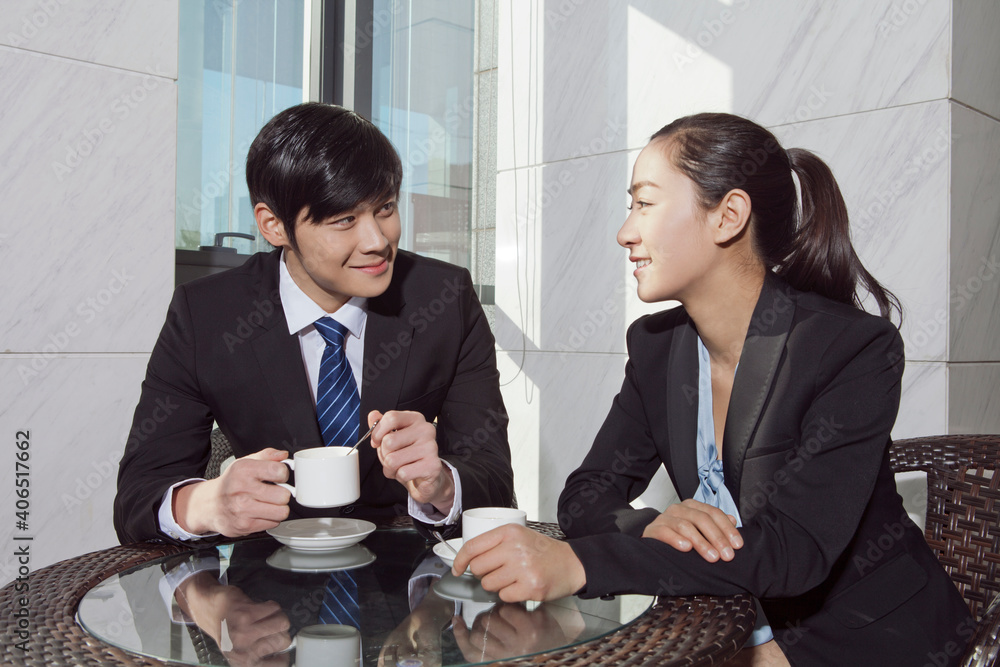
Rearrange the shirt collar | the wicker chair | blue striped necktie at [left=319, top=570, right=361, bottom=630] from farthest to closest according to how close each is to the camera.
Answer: the shirt collar
the wicker chair
blue striped necktie at [left=319, top=570, right=361, bottom=630]

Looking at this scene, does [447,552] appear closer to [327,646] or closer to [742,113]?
[327,646]

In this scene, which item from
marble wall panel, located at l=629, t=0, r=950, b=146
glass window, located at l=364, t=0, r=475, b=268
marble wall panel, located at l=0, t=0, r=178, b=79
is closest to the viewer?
marble wall panel, located at l=0, t=0, r=178, b=79

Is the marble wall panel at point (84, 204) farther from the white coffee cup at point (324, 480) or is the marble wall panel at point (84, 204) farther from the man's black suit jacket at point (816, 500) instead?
the man's black suit jacket at point (816, 500)

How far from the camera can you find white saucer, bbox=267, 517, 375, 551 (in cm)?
125

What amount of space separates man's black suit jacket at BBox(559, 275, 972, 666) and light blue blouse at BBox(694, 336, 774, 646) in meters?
0.02

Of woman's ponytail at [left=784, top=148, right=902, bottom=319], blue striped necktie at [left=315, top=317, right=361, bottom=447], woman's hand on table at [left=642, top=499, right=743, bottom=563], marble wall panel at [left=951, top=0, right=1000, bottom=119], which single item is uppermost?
marble wall panel at [left=951, top=0, right=1000, bottom=119]

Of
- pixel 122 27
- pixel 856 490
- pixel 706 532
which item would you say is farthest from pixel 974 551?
pixel 122 27

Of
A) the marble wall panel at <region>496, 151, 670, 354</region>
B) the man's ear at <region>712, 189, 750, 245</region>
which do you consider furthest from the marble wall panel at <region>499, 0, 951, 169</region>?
the man's ear at <region>712, 189, 750, 245</region>

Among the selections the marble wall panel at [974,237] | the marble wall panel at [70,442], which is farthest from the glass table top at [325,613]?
the marble wall panel at [974,237]

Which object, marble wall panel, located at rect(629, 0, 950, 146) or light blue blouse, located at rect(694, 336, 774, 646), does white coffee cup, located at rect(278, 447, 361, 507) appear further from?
marble wall panel, located at rect(629, 0, 950, 146)

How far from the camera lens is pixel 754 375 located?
1395 mm

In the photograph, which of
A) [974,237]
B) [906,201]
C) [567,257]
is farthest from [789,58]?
[567,257]

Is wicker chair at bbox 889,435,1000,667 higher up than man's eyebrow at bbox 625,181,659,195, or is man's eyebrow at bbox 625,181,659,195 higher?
man's eyebrow at bbox 625,181,659,195

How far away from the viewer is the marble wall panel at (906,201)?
231cm
